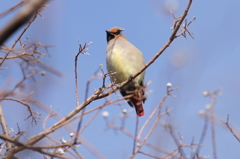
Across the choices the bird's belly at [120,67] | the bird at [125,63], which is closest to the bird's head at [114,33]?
the bird at [125,63]

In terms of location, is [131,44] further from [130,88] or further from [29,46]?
[29,46]

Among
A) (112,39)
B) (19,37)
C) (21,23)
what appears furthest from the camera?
(112,39)

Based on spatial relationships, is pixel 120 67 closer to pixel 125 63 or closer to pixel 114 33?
pixel 125 63

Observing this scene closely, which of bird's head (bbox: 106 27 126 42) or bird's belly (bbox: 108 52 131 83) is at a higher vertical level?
bird's head (bbox: 106 27 126 42)

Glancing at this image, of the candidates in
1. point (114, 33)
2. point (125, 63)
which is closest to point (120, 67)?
point (125, 63)

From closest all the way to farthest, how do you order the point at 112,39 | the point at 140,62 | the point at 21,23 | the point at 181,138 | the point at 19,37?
the point at 21,23, the point at 181,138, the point at 19,37, the point at 140,62, the point at 112,39

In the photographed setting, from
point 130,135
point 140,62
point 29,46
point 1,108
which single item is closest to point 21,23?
point 130,135

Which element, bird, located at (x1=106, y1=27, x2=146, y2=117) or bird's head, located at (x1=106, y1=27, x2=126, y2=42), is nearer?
bird, located at (x1=106, y1=27, x2=146, y2=117)

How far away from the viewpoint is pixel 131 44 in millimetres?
4523

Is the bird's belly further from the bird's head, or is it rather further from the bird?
the bird's head

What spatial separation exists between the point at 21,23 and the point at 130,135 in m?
1.16

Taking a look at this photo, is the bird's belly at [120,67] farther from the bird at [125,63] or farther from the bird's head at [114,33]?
the bird's head at [114,33]

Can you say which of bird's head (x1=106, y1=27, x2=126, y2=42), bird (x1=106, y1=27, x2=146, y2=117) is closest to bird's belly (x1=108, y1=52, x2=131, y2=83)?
bird (x1=106, y1=27, x2=146, y2=117)

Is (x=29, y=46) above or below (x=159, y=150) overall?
above
